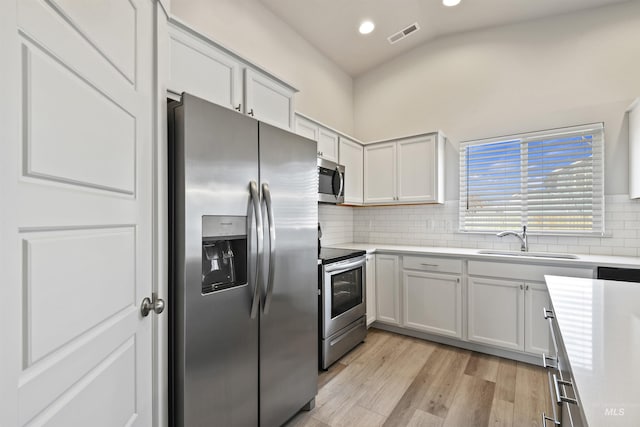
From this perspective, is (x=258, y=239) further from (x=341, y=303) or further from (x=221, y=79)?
(x=341, y=303)

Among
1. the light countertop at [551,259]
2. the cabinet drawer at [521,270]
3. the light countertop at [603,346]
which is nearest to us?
the light countertop at [603,346]

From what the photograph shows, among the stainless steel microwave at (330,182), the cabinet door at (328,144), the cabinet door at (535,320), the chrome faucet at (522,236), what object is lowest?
the cabinet door at (535,320)

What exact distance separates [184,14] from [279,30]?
3.78ft

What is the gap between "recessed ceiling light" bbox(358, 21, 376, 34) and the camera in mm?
3256

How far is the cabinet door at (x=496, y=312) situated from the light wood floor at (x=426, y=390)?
0.62ft

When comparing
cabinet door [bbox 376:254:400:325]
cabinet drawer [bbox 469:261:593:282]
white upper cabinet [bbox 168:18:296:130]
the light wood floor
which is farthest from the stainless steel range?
white upper cabinet [bbox 168:18:296:130]

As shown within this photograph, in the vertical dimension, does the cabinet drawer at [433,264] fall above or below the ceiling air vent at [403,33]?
below

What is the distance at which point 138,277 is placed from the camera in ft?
3.63

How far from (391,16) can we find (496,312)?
10.1ft

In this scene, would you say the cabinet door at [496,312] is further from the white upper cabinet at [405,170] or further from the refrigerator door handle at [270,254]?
the refrigerator door handle at [270,254]

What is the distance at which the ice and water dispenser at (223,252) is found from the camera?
137 centimetres

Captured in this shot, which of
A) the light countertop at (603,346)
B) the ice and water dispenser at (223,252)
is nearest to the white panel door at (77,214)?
Result: the ice and water dispenser at (223,252)

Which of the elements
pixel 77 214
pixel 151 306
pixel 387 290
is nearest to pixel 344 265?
pixel 387 290

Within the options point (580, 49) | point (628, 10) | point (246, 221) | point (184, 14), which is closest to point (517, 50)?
point (580, 49)
